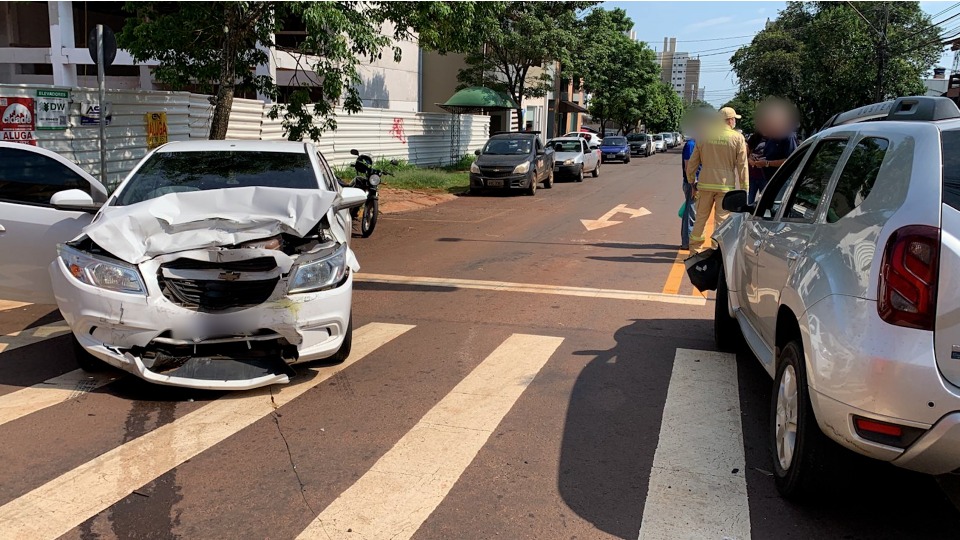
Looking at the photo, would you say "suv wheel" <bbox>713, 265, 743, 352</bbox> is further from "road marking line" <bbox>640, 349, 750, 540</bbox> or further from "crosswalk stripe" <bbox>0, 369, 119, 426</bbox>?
"crosswalk stripe" <bbox>0, 369, 119, 426</bbox>

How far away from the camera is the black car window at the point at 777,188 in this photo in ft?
16.5

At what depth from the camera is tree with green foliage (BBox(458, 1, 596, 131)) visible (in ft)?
101

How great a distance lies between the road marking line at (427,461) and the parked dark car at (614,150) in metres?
37.9

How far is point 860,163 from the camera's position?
11.9ft

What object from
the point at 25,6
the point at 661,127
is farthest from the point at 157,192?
the point at 661,127

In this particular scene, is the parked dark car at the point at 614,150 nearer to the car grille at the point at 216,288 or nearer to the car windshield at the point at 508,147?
the car windshield at the point at 508,147

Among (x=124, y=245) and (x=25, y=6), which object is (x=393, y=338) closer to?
(x=124, y=245)

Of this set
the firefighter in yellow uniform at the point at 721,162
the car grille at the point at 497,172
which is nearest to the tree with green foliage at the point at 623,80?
the car grille at the point at 497,172

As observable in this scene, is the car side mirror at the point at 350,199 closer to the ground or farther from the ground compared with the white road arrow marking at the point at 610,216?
farther from the ground

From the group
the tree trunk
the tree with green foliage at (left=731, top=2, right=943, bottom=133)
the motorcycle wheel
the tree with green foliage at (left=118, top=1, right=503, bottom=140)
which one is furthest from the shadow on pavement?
the tree with green foliage at (left=731, top=2, right=943, bottom=133)

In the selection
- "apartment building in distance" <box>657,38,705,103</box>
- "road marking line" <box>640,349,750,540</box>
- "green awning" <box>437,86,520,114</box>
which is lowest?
"road marking line" <box>640,349,750,540</box>

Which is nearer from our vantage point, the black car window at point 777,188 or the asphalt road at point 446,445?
the asphalt road at point 446,445

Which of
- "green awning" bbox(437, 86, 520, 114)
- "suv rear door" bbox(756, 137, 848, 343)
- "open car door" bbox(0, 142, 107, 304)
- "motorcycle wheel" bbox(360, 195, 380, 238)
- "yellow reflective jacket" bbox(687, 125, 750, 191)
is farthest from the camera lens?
"green awning" bbox(437, 86, 520, 114)

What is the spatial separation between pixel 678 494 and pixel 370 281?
5.82m
